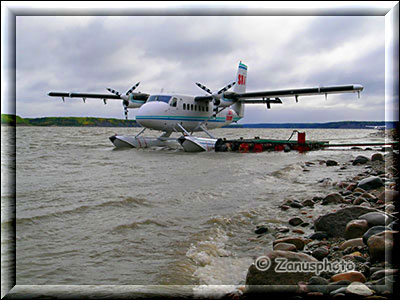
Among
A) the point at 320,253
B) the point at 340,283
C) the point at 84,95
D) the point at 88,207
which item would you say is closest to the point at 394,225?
the point at 320,253

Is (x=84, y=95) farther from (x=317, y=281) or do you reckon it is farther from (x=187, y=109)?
(x=317, y=281)

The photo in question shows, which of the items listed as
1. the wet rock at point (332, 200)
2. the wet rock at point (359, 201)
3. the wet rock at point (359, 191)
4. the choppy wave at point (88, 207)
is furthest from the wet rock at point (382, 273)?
the choppy wave at point (88, 207)

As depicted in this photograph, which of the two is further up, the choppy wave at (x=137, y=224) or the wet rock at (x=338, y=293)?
the wet rock at (x=338, y=293)

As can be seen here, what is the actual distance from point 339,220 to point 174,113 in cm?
1748

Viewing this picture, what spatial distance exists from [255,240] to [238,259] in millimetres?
745

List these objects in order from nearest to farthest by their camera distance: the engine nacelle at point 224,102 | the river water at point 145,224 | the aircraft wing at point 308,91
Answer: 1. the river water at point 145,224
2. the aircraft wing at point 308,91
3. the engine nacelle at point 224,102

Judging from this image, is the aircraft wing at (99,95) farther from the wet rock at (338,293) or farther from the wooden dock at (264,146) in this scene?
the wet rock at (338,293)

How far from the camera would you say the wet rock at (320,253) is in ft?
12.1

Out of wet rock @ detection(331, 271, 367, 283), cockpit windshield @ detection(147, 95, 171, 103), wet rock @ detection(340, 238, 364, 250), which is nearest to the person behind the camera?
wet rock @ detection(331, 271, 367, 283)

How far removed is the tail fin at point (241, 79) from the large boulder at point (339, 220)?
23638mm

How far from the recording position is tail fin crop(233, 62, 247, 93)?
2756cm

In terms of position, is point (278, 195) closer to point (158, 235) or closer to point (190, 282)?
point (158, 235)

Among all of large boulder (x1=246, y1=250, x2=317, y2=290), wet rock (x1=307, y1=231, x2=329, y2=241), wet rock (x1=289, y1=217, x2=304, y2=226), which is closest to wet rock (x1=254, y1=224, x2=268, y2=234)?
wet rock (x1=289, y1=217, x2=304, y2=226)

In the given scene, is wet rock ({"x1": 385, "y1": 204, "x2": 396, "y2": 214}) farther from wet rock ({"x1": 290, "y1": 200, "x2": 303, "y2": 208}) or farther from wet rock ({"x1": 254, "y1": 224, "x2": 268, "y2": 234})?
wet rock ({"x1": 254, "y1": 224, "x2": 268, "y2": 234})
